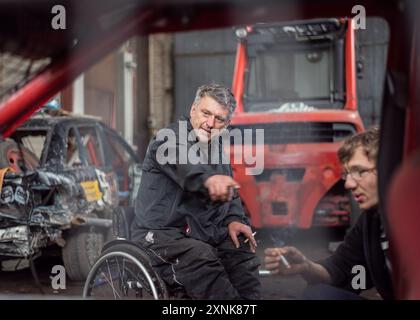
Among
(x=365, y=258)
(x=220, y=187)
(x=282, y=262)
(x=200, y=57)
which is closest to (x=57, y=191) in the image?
(x=220, y=187)

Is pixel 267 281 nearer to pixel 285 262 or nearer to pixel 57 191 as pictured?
pixel 285 262

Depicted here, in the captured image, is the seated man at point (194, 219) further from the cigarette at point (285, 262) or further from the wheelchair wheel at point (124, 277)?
the cigarette at point (285, 262)

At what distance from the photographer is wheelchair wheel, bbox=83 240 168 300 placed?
269cm

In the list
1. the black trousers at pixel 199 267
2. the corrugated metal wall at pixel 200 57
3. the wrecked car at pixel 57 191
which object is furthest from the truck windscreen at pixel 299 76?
the corrugated metal wall at pixel 200 57

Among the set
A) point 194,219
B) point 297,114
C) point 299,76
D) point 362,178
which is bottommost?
point 194,219

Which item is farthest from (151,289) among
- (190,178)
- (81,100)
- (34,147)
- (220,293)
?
(81,100)

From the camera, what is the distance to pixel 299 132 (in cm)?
608

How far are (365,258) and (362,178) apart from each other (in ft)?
1.12

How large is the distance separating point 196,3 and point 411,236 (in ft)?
3.24

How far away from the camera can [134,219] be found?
299 cm

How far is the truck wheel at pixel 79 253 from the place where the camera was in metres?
5.04

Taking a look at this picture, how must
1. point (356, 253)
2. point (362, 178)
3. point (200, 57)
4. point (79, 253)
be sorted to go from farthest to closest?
point (200, 57)
point (79, 253)
point (356, 253)
point (362, 178)

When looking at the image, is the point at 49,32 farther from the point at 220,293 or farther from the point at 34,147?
the point at 34,147

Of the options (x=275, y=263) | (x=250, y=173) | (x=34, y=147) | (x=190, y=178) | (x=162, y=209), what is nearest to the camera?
(x=275, y=263)
